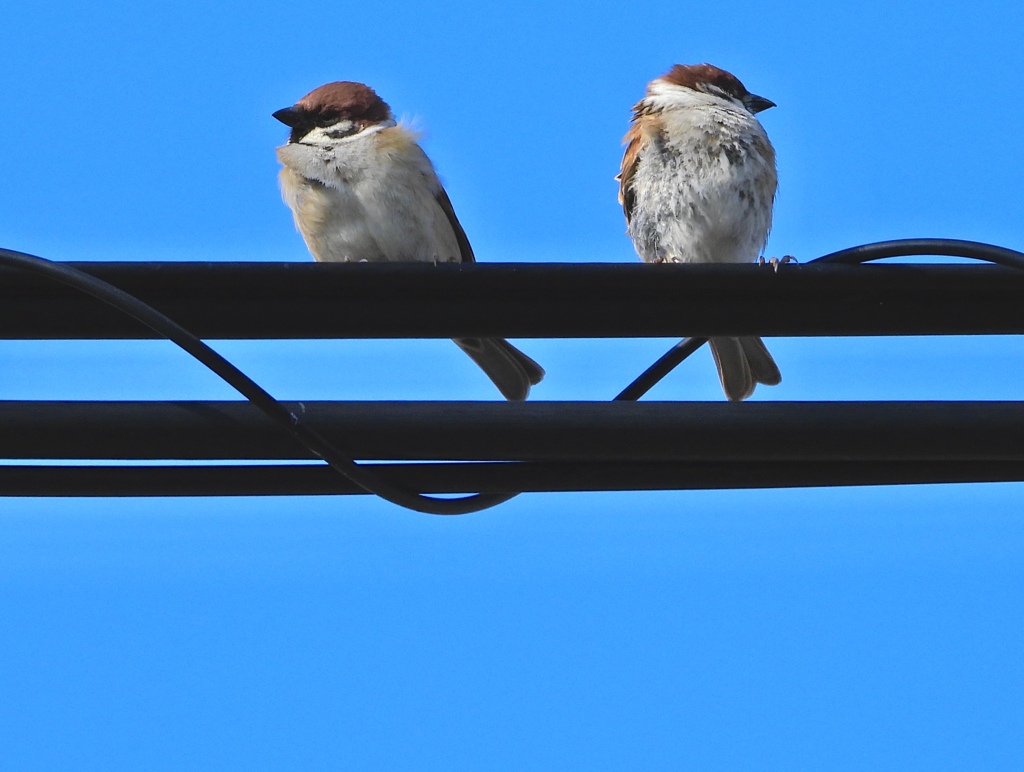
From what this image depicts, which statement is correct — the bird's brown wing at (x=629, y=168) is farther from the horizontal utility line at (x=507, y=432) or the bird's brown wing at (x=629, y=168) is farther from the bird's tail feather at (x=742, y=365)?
the horizontal utility line at (x=507, y=432)

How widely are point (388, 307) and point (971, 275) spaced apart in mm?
1154

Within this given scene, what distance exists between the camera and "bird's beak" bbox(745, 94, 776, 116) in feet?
19.0

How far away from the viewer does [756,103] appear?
19.1 feet

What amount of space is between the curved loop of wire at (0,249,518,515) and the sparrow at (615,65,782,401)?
2.85 m

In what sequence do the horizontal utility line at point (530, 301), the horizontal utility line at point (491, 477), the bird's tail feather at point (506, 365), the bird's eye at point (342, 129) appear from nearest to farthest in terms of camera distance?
the horizontal utility line at point (491, 477), the horizontal utility line at point (530, 301), the bird's tail feather at point (506, 365), the bird's eye at point (342, 129)

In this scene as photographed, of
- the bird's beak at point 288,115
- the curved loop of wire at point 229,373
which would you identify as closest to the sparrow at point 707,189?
the bird's beak at point 288,115

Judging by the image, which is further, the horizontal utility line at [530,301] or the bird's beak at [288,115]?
the bird's beak at [288,115]

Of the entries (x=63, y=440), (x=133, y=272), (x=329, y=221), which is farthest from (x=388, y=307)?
(x=329, y=221)

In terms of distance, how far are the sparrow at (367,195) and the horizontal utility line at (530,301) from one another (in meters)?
2.42

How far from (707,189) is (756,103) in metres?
0.72

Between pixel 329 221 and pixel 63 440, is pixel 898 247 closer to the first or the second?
pixel 63 440

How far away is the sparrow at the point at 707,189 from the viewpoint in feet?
17.1

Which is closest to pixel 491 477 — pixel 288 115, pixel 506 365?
pixel 506 365

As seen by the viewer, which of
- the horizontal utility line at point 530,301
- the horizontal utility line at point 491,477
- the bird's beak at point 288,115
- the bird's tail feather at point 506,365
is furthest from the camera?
the bird's beak at point 288,115
